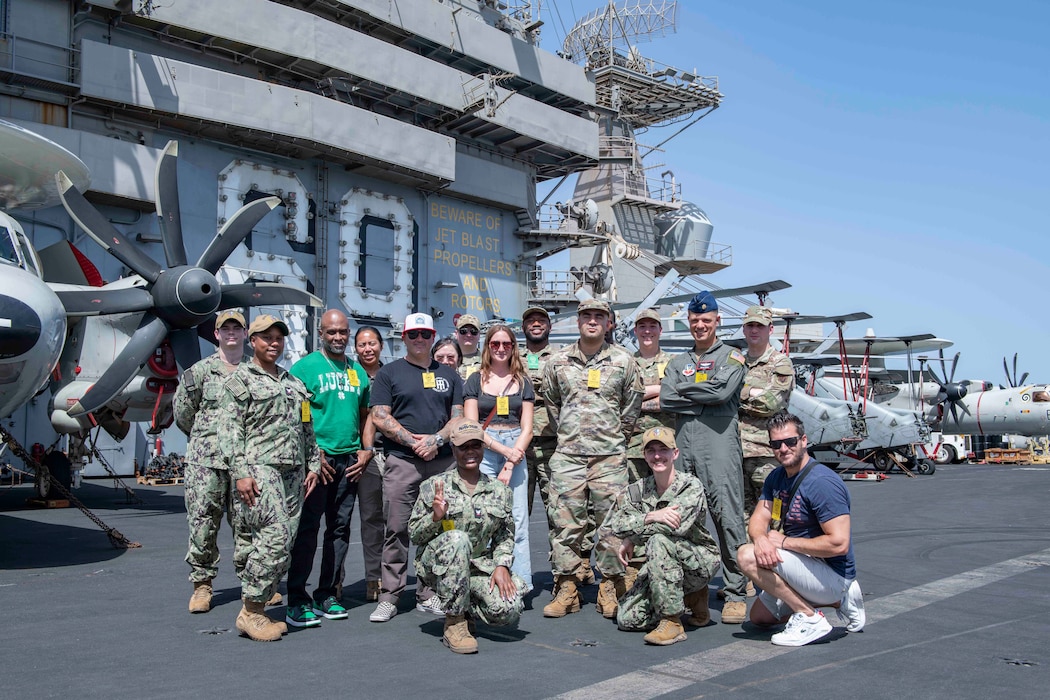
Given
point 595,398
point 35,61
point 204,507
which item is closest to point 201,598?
point 204,507

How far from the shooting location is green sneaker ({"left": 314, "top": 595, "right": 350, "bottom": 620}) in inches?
203

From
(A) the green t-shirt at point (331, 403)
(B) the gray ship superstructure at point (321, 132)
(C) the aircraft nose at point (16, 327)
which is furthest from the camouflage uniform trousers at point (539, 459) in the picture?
(B) the gray ship superstructure at point (321, 132)

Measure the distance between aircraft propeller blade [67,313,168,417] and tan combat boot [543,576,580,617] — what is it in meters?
8.42

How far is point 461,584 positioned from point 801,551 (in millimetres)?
1973

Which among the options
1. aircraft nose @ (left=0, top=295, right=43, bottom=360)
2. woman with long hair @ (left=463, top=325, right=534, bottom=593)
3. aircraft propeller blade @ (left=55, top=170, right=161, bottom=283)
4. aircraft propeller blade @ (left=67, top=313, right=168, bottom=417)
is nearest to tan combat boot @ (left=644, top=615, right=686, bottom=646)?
woman with long hair @ (left=463, top=325, right=534, bottom=593)

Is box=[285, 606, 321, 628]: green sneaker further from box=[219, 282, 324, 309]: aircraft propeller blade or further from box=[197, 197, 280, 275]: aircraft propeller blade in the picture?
box=[197, 197, 280, 275]: aircraft propeller blade

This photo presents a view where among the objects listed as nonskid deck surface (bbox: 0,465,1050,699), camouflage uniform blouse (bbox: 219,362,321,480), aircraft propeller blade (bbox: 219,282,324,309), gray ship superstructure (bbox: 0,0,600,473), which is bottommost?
nonskid deck surface (bbox: 0,465,1050,699)

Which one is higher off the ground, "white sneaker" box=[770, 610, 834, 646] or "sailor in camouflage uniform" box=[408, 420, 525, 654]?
"sailor in camouflage uniform" box=[408, 420, 525, 654]

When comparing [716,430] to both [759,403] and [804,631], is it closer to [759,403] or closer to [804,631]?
[759,403]

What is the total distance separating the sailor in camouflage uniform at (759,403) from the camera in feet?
18.7

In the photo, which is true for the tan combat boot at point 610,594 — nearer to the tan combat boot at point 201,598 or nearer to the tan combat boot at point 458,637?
the tan combat boot at point 458,637

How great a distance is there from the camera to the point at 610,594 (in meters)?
5.27

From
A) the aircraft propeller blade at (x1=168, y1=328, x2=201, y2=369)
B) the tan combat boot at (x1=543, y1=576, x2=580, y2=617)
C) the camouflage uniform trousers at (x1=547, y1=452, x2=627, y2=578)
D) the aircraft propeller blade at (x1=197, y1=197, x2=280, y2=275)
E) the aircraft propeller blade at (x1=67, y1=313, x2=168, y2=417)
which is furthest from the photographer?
the aircraft propeller blade at (x1=197, y1=197, x2=280, y2=275)

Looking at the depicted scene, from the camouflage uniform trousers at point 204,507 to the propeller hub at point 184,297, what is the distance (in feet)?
24.3
